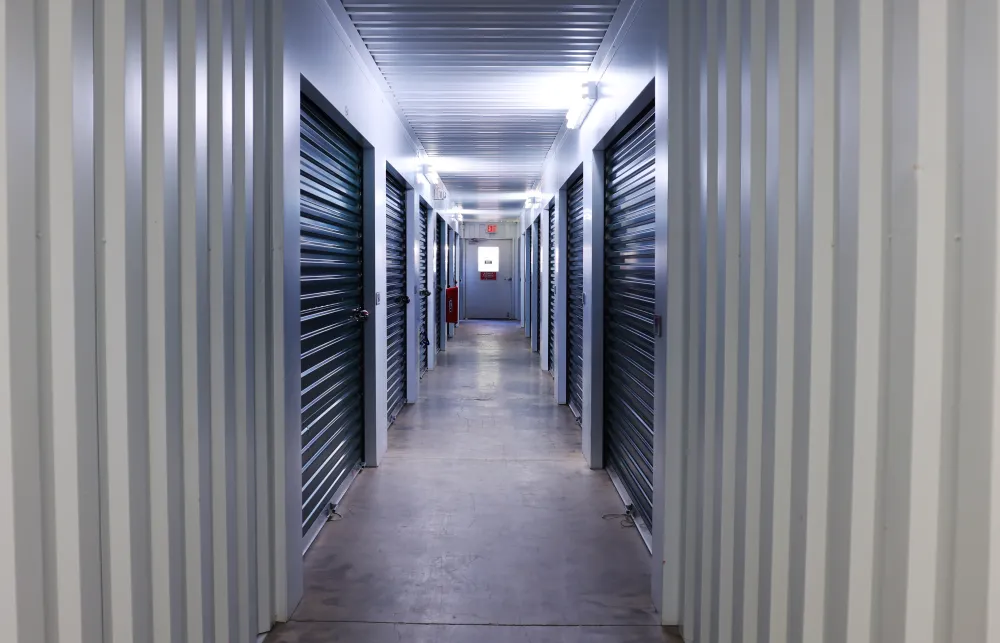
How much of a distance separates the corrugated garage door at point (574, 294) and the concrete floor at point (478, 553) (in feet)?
3.29

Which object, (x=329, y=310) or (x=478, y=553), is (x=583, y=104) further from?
(x=478, y=553)

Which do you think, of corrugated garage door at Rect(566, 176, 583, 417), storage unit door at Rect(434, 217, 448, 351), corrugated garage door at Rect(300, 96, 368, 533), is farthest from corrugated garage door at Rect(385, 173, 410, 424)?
storage unit door at Rect(434, 217, 448, 351)

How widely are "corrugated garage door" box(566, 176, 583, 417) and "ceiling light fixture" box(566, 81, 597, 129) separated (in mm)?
1133

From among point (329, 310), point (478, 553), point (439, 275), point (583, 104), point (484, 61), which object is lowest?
point (478, 553)
